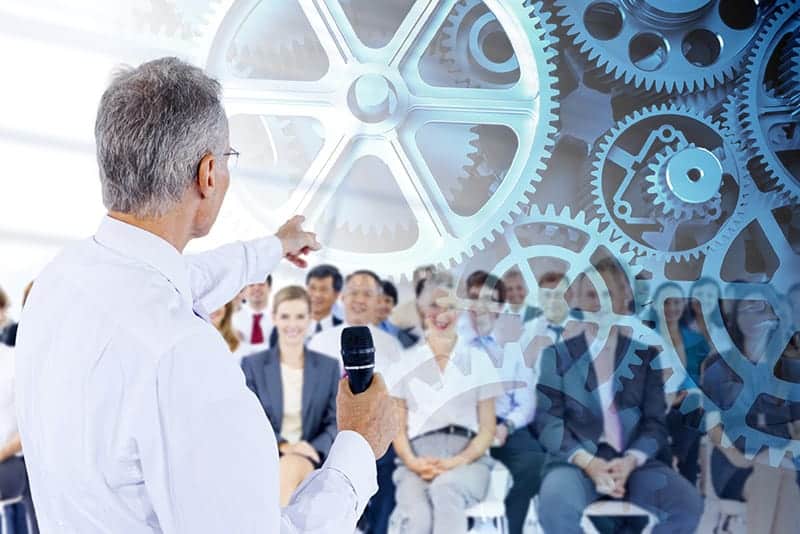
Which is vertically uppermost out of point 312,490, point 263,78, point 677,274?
point 263,78

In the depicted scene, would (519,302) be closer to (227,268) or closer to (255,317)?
(255,317)

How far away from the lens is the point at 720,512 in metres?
2.30

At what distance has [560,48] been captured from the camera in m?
2.30

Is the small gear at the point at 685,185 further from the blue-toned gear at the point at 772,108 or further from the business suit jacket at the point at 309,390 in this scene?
the business suit jacket at the point at 309,390

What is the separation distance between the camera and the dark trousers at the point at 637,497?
2.30m

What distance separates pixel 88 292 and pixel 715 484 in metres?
1.98

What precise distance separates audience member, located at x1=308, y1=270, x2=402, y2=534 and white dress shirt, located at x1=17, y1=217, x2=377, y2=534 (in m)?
1.44

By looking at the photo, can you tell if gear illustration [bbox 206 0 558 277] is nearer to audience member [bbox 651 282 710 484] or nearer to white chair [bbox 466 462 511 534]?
audience member [bbox 651 282 710 484]

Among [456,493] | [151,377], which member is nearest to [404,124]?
[456,493]

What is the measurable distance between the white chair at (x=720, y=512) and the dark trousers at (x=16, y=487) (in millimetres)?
1876

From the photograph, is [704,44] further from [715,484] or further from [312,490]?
[312,490]

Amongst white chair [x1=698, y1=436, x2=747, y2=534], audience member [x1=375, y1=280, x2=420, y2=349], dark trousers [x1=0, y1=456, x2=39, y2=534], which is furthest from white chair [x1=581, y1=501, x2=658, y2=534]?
dark trousers [x1=0, y1=456, x2=39, y2=534]

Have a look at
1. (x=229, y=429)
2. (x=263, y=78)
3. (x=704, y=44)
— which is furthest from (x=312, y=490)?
(x=704, y=44)

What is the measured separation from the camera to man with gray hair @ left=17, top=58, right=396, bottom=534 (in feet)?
2.57
